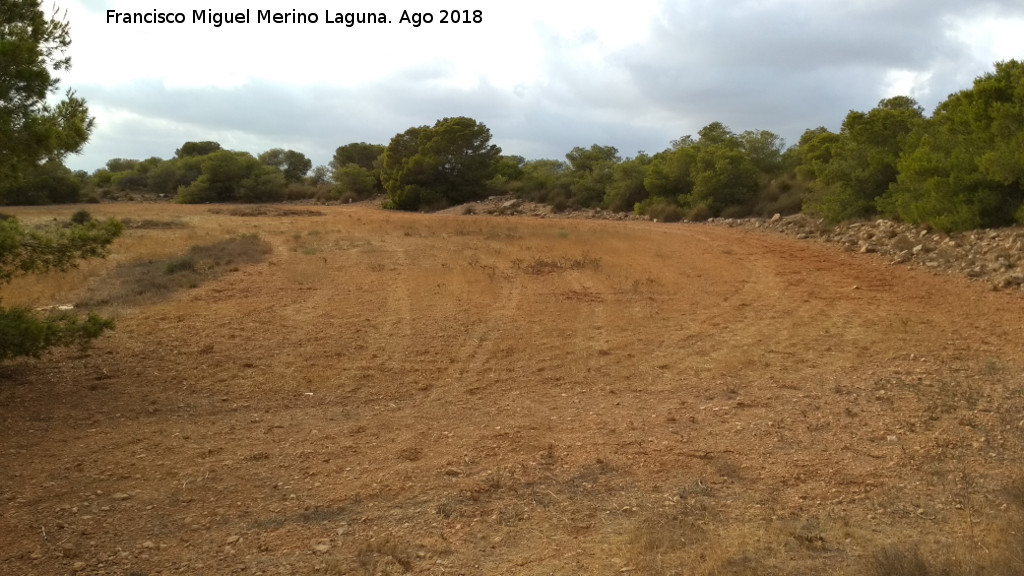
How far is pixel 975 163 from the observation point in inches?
653

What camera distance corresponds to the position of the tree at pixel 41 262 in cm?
707

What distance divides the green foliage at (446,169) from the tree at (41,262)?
3596cm

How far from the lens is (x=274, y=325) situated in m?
10.4

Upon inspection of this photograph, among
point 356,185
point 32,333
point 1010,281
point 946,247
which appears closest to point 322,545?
point 32,333

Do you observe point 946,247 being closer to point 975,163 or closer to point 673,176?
point 975,163

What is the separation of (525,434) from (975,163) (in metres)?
14.4

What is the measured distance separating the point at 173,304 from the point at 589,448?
7970mm

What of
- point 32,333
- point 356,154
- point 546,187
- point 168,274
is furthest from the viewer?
point 356,154

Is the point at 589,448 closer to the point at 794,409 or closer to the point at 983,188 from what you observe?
the point at 794,409

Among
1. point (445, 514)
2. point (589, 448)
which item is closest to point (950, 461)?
point (589, 448)

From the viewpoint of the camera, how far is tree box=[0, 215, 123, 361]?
Answer: 23.2 ft

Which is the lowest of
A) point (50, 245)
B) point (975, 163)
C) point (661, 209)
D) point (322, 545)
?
point (322, 545)

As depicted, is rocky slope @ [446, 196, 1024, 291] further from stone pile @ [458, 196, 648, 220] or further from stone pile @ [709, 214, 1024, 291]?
stone pile @ [458, 196, 648, 220]

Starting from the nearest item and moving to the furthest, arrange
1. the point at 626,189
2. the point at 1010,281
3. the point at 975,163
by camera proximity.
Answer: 1. the point at 1010,281
2. the point at 975,163
3. the point at 626,189
